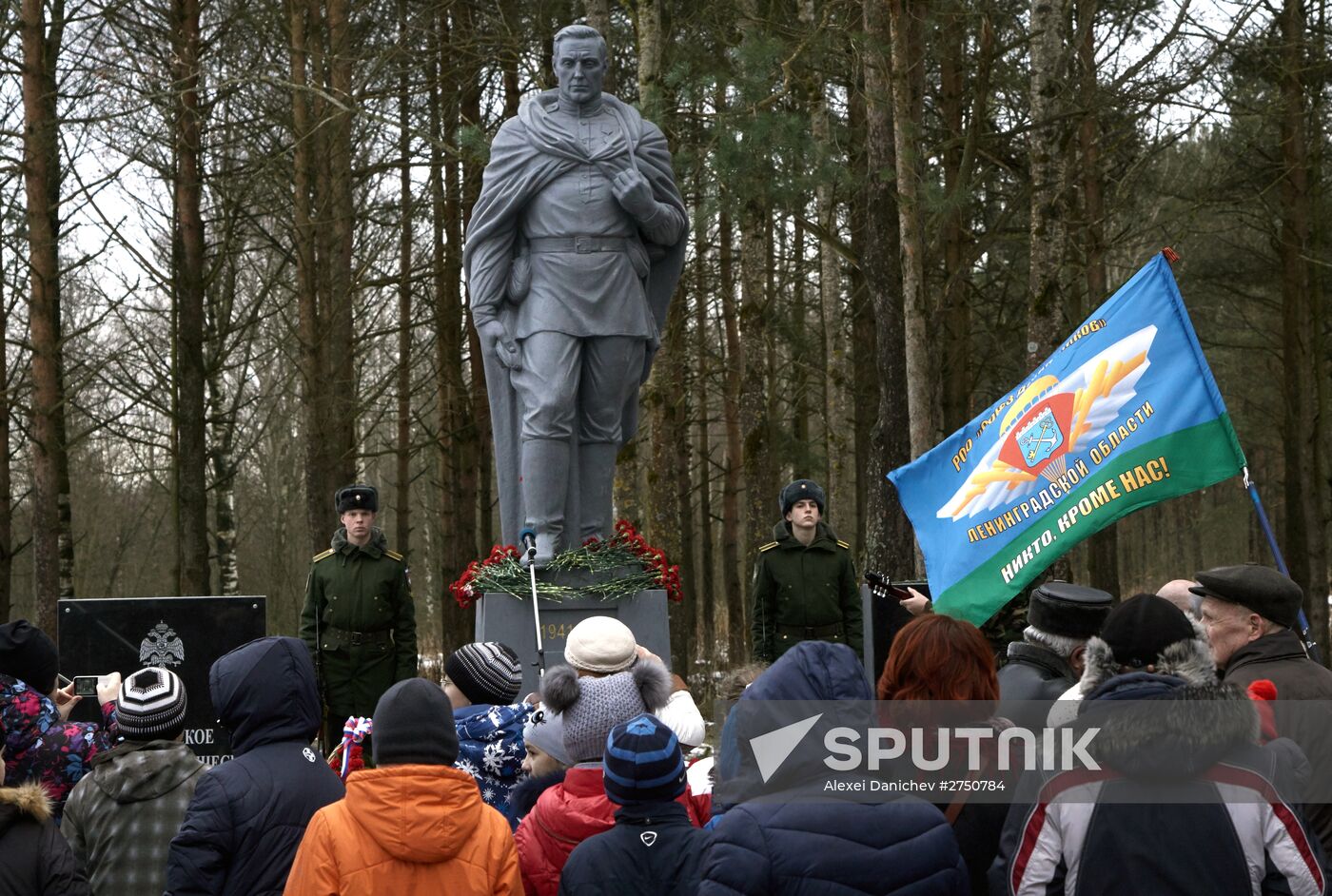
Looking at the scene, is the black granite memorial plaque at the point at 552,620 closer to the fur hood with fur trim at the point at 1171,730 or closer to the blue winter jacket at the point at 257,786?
the blue winter jacket at the point at 257,786

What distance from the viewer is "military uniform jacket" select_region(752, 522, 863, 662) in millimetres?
9203

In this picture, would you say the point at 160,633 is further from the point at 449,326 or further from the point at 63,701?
the point at 449,326

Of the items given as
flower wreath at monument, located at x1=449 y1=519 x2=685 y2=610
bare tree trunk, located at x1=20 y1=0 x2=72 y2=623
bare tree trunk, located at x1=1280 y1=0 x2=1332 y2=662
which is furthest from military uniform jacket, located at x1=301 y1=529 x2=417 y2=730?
bare tree trunk, located at x1=1280 y1=0 x2=1332 y2=662

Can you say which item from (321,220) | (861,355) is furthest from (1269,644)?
(861,355)

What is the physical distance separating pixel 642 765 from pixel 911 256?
11.3m

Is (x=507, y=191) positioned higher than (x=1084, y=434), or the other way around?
(x=507, y=191)

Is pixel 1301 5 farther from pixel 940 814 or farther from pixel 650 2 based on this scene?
pixel 940 814

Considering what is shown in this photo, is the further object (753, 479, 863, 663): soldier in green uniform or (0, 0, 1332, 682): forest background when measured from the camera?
(0, 0, 1332, 682): forest background

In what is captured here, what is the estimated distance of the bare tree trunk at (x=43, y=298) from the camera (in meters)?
16.7

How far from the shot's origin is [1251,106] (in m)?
19.5

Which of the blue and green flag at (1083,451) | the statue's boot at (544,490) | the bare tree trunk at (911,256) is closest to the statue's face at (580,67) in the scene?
the statue's boot at (544,490)

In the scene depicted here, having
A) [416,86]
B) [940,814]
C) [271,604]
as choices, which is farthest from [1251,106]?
[940,814]

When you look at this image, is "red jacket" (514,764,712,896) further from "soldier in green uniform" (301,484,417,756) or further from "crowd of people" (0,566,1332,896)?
"soldier in green uniform" (301,484,417,756)

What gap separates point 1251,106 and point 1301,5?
5.93ft
